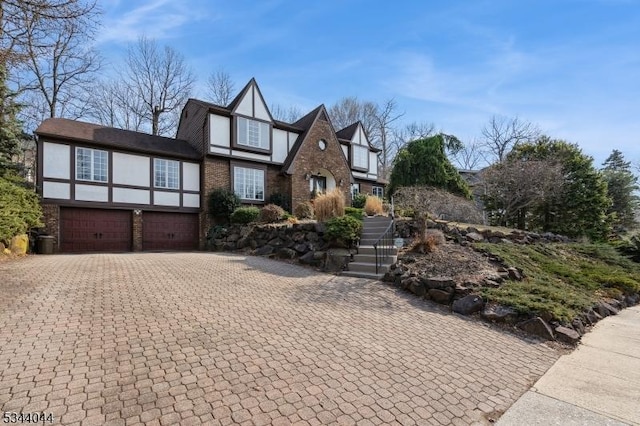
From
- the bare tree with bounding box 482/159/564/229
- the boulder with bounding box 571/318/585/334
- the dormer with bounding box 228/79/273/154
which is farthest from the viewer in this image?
the dormer with bounding box 228/79/273/154

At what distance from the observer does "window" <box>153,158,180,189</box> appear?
1513 cm

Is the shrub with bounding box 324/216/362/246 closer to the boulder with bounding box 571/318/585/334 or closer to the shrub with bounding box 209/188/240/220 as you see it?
the boulder with bounding box 571/318/585/334

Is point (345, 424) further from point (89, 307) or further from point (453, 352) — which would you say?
point (89, 307)

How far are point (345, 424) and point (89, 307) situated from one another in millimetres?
4488

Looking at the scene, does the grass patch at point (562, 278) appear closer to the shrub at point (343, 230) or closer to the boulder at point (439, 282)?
the boulder at point (439, 282)

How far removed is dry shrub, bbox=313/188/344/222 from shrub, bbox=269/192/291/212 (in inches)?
239

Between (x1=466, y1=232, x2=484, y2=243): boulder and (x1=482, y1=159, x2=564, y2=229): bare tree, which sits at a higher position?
(x1=482, y1=159, x2=564, y2=229): bare tree

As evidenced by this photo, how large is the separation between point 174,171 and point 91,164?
130 inches

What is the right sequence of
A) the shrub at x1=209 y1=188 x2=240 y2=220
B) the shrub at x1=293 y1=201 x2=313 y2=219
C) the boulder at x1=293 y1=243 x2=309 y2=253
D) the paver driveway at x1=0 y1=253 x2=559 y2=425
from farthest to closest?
1. the shrub at x1=209 y1=188 x2=240 y2=220
2. the shrub at x1=293 y1=201 x2=313 y2=219
3. the boulder at x1=293 y1=243 x2=309 y2=253
4. the paver driveway at x1=0 y1=253 x2=559 y2=425

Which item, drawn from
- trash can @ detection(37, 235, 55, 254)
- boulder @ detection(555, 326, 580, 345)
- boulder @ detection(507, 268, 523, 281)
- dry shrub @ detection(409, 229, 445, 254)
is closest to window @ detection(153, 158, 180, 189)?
trash can @ detection(37, 235, 55, 254)

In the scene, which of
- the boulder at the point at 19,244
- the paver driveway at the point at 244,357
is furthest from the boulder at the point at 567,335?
the boulder at the point at 19,244

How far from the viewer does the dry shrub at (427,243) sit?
838 cm

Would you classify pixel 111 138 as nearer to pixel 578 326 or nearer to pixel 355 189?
pixel 355 189

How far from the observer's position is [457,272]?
7.03m
